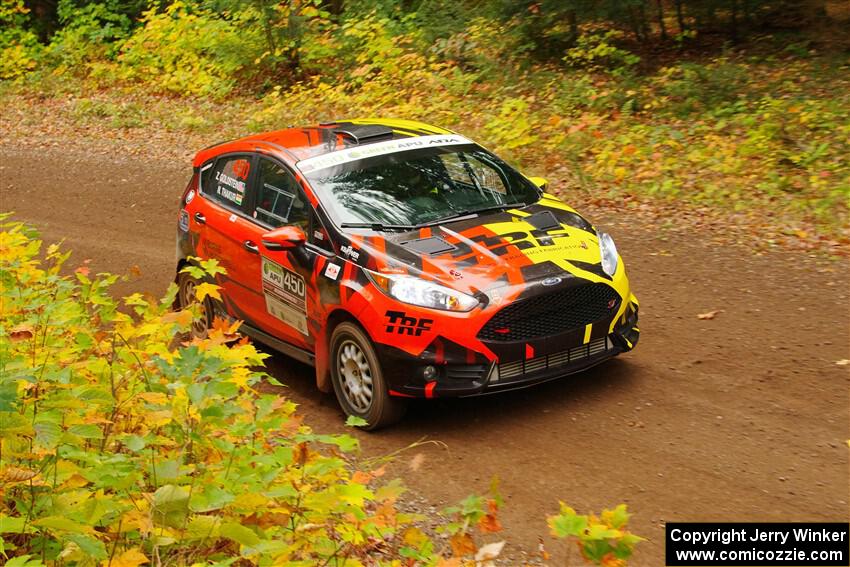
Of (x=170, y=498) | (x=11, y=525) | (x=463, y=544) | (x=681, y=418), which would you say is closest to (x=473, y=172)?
(x=681, y=418)

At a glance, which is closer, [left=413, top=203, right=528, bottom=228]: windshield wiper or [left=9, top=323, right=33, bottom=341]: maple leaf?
[left=9, top=323, right=33, bottom=341]: maple leaf

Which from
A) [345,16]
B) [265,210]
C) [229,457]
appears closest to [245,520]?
[229,457]

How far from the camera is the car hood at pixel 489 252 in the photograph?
268 inches

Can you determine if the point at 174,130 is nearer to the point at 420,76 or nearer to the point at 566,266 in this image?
the point at 420,76

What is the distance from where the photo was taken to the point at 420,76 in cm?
1838

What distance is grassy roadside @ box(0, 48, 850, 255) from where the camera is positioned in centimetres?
1166

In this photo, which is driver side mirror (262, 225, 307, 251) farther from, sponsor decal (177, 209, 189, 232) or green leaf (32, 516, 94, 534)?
green leaf (32, 516, 94, 534)

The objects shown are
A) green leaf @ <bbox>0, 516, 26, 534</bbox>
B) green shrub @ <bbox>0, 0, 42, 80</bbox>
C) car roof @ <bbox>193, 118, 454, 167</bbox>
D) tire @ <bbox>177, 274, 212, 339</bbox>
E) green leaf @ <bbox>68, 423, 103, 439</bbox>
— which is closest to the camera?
green leaf @ <bbox>0, 516, 26, 534</bbox>

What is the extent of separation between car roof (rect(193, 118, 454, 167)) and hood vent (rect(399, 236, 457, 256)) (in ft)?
4.68

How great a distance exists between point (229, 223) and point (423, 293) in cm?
250

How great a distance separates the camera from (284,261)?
7836 millimetres

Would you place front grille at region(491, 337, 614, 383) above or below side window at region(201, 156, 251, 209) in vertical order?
below

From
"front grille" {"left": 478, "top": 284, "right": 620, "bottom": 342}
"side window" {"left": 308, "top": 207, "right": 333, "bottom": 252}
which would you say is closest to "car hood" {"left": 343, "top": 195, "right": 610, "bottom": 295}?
"front grille" {"left": 478, "top": 284, "right": 620, "bottom": 342}

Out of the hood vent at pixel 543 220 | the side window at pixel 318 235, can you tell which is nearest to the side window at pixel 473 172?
the hood vent at pixel 543 220
